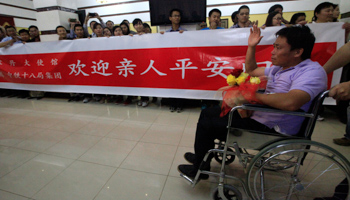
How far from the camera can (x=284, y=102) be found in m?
0.84

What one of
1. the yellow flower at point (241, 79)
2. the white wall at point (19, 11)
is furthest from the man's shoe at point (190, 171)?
the white wall at point (19, 11)

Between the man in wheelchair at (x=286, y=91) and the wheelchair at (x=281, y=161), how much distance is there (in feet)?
0.15

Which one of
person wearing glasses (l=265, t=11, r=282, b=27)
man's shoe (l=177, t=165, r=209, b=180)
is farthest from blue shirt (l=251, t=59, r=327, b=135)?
person wearing glasses (l=265, t=11, r=282, b=27)

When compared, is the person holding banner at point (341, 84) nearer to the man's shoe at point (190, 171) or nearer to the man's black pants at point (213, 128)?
the man's black pants at point (213, 128)

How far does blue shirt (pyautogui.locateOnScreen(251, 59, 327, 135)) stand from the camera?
2.76 feet

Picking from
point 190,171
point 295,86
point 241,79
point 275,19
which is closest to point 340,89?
point 295,86

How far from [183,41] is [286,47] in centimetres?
161

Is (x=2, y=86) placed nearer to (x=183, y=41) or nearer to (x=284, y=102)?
(x=183, y=41)

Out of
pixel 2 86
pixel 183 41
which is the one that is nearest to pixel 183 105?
pixel 183 41

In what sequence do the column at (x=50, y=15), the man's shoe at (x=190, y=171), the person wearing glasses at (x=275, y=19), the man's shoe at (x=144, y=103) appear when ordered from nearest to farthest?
the man's shoe at (x=190, y=171), the person wearing glasses at (x=275, y=19), the man's shoe at (x=144, y=103), the column at (x=50, y=15)

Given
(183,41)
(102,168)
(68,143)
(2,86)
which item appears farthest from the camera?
(2,86)

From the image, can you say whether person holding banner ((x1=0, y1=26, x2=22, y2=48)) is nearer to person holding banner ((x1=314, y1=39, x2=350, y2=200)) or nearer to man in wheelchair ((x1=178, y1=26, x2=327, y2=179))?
man in wheelchair ((x1=178, y1=26, x2=327, y2=179))

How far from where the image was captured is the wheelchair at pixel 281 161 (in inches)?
32.3

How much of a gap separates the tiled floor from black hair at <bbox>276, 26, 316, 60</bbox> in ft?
3.38
